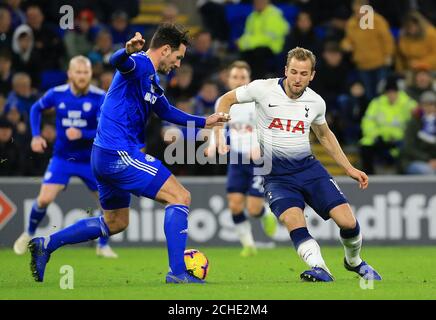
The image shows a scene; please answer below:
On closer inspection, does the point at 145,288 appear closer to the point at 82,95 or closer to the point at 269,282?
the point at 269,282

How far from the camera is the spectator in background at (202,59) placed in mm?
19844

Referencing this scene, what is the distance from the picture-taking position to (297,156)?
10.6m

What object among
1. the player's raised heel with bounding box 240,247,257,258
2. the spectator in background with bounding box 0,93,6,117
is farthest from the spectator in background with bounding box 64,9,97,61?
the player's raised heel with bounding box 240,247,257,258

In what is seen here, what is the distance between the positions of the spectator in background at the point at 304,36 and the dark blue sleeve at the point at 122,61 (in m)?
10.4

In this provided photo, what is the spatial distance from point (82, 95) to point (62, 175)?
115 centimetres

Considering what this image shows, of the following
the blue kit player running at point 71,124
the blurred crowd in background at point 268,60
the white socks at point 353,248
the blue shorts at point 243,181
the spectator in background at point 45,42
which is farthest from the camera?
the spectator in background at point 45,42

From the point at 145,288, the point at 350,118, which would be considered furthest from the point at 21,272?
the point at 350,118

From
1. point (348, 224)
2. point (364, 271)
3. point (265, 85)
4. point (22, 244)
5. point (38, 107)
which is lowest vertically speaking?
point (22, 244)

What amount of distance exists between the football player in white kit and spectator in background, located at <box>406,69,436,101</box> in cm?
477

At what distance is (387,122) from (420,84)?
1055 millimetres

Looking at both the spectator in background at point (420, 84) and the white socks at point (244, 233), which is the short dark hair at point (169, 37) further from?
the spectator in background at point (420, 84)

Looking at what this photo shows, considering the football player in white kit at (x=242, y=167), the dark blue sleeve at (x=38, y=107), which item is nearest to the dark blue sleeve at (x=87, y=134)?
the dark blue sleeve at (x=38, y=107)

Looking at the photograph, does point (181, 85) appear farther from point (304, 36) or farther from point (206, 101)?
point (304, 36)

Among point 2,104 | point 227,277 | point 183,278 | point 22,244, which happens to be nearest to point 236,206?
point 22,244
